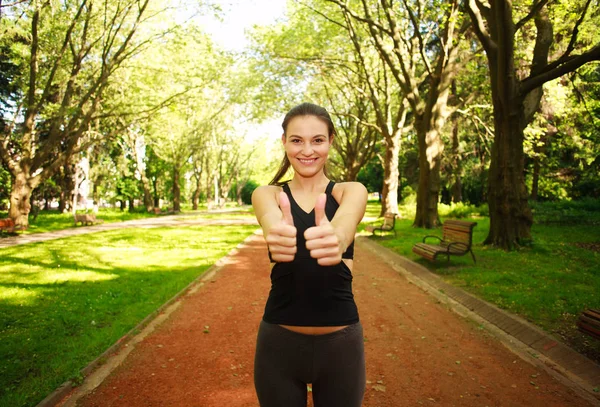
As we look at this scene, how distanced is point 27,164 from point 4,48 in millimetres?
8990

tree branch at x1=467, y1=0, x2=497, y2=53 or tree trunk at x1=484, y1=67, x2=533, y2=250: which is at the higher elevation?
tree branch at x1=467, y1=0, x2=497, y2=53

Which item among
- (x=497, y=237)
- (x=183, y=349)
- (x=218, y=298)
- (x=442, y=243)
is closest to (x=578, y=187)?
(x=497, y=237)

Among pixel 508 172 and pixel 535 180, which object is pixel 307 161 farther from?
pixel 535 180

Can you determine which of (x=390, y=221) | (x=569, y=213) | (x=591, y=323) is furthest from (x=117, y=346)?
(x=569, y=213)

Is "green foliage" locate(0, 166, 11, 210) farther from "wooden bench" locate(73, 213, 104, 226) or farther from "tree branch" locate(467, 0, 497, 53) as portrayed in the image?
"tree branch" locate(467, 0, 497, 53)

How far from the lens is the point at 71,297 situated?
7.91 m

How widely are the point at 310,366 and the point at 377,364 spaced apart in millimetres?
3661

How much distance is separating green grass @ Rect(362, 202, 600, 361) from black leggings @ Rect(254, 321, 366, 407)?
485cm

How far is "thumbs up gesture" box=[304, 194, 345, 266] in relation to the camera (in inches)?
57.4

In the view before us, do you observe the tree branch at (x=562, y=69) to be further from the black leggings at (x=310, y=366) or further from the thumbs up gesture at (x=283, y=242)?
the thumbs up gesture at (x=283, y=242)

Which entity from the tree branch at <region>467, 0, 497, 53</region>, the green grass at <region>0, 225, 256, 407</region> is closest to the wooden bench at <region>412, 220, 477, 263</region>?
the tree branch at <region>467, 0, 497, 53</region>

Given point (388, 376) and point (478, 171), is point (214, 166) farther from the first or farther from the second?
point (388, 376)

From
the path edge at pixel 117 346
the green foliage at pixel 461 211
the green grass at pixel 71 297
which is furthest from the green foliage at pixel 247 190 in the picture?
the path edge at pixel 117 346

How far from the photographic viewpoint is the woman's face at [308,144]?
1995 mm
